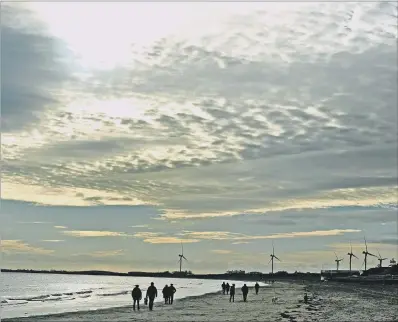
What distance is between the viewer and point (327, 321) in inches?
1334

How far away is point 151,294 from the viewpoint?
41.6 m

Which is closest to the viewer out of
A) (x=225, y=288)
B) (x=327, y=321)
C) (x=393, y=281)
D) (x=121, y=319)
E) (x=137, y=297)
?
(x=327, y=321)

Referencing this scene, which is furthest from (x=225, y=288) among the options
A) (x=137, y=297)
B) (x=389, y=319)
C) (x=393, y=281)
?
(x=393, y=281)

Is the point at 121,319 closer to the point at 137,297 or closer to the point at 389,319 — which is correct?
Result: the point at 137,297

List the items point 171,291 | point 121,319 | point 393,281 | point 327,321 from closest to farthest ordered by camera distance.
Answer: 1. point 327,321
2. point 121,319
3. point 171,291
4. point 393,281

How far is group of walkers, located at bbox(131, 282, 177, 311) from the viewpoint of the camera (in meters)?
41.8

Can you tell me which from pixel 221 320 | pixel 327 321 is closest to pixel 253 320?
pixel 221 320

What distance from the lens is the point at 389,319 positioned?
36.3 m

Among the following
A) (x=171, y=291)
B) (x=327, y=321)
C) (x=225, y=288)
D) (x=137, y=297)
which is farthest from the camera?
(x=225, y=288)

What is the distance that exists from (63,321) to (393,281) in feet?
411

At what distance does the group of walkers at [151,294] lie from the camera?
4178cm

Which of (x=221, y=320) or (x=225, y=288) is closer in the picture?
(x=221, y=320)

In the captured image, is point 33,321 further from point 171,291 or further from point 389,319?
point 389,319

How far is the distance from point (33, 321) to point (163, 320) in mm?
8175
